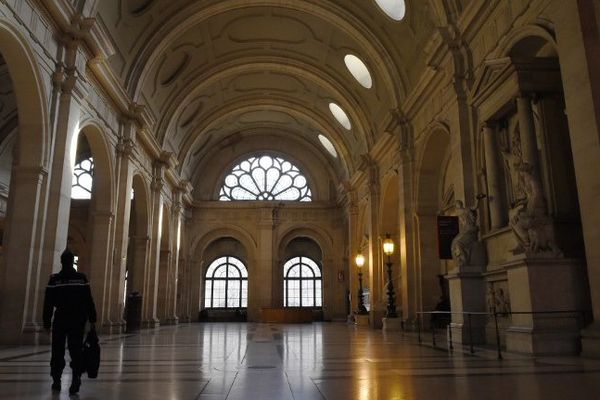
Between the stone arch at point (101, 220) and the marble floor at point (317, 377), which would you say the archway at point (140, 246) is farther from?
the marble floor at point (317, 377)

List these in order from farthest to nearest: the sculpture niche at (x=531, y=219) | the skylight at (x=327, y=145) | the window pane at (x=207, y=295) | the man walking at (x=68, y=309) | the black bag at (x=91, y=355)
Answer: the window pane at (x=207, y=295)
the skylight at (x=327, y=145)
the sculpture niche at (x=531, y=219)
the man walking at (x=68, y=309)
the black bag at (x=91, y=355)

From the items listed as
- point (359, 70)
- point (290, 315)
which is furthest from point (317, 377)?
point (290, 315)

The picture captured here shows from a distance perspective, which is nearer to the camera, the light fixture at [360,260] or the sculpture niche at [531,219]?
the sculpture niche at [531,219]

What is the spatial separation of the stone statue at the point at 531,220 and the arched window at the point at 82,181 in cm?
2312

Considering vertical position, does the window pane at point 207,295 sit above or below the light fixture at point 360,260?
below

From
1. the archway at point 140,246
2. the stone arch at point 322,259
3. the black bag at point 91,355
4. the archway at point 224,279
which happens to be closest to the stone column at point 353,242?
the stone arch at point 322,259

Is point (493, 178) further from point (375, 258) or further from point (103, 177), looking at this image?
point (103, 177)

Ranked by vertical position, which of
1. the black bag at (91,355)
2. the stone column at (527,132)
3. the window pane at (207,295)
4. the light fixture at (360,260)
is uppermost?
the stone column at (527,132)

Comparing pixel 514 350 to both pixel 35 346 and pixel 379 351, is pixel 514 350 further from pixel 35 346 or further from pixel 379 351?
pixel 35 346

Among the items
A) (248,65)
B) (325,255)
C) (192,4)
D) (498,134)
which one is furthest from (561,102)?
(325,255)

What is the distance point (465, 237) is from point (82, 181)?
2199 cm

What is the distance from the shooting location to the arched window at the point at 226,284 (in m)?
32.2

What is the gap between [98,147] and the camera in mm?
15500

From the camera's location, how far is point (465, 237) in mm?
10602
